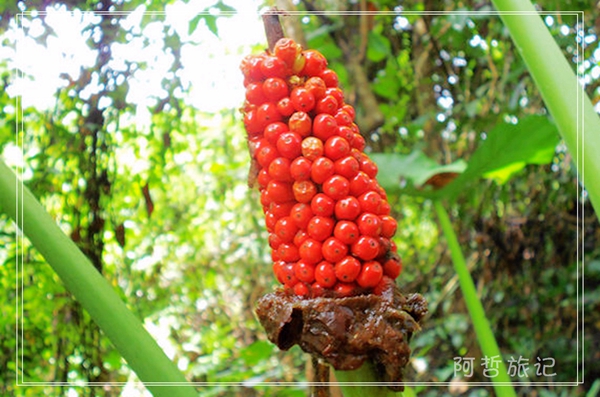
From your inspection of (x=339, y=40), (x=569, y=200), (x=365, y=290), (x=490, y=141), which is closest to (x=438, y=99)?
(x=339, y=40)

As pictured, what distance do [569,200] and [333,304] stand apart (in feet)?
9.27

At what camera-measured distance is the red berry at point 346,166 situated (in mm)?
943

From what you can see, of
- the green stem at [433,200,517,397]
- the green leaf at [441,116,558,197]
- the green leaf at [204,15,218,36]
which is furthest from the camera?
the green leaf at [441,116,558,197]

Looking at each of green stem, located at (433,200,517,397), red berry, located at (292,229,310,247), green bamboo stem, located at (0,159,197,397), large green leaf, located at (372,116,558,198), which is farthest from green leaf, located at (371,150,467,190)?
green bamboo stem, located at (0,159,197,397)

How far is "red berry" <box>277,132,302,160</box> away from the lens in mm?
944

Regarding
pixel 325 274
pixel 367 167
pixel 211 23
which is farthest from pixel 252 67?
pixel 211 23

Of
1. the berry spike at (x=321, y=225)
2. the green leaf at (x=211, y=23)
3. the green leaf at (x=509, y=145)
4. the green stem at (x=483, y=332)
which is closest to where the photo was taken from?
the berry spike at (x=321, y=225)

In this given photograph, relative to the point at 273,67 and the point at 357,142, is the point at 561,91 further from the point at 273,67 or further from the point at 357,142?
the point at 273,67

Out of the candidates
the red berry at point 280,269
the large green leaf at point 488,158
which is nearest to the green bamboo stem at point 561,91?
the red berry at point 280,269

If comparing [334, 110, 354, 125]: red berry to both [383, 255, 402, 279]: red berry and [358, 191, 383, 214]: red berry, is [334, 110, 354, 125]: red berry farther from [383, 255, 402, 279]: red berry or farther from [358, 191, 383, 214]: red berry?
[383, 255, 402, 279]: red berry

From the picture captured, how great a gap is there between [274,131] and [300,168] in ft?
0.25

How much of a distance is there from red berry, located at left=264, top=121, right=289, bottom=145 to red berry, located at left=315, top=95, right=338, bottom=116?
61mm

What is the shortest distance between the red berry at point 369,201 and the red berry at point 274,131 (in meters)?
0.16

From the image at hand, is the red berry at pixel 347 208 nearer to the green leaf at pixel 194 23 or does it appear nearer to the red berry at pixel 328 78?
the red berry at pixel 328 78
